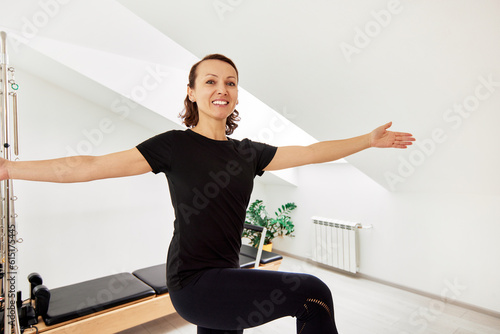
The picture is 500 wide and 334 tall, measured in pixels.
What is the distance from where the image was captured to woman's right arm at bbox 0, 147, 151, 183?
28.2 inches

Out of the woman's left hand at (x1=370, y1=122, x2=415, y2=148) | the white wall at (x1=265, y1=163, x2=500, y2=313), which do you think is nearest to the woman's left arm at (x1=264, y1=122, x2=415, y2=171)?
the woman's left hand at (x1=370, y1=122, x2=415, y2=148)

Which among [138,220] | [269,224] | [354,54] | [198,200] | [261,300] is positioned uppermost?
[354,54]

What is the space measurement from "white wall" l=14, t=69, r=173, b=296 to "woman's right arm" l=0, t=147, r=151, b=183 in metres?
2.43

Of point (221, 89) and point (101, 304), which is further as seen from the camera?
point (101, 304)

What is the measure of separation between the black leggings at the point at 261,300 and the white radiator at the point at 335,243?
2.87 m

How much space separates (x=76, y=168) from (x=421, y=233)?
312cm

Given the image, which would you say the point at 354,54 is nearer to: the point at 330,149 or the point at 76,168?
the point at 330,149

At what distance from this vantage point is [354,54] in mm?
1640

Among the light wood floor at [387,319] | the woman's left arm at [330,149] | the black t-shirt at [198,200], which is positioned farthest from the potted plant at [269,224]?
the black t-shirt at [198,200]

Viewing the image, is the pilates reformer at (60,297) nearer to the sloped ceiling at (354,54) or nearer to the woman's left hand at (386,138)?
the sloped ceiling at (354,54)

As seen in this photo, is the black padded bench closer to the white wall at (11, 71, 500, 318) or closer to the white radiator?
the white wall at (11, 71, 500, 318)

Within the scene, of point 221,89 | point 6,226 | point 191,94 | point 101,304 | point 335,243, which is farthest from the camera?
point 335,243

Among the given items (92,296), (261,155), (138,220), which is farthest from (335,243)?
(261,155)

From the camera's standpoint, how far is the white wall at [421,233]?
2551 mm
